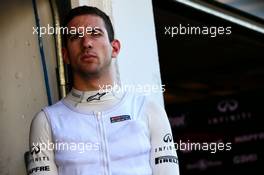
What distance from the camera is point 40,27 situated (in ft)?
10.2

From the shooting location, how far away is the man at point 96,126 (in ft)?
6.68

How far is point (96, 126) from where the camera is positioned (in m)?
2.09

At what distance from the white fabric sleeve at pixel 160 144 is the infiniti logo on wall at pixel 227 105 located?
13.7 ft

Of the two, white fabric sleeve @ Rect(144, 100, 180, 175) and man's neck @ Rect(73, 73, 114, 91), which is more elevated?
man's neck @ Rect(73, 73, 114, 91)

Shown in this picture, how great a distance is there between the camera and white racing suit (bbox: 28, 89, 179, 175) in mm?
2027

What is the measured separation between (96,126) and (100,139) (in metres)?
0.06

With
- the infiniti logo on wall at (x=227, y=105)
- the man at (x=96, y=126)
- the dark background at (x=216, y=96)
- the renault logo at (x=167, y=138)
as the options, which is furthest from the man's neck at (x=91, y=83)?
the infiniti logo on wall at (x=227, y=105)

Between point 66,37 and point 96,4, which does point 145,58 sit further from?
point 66,37

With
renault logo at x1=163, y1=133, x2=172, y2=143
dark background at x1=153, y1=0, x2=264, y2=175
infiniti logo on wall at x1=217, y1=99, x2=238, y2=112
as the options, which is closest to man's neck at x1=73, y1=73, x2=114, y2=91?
renault logo at x1=163, y1=133, x2=172, y2=143

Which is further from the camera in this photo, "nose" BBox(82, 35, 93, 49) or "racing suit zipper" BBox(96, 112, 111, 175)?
"nose" BBox(82, 35, 93, 49)

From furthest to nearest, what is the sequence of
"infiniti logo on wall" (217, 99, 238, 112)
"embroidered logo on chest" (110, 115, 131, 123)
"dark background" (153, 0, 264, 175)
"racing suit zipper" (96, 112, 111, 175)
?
"infiniti logo on wall" (217, 99, 238, 112) < "dark background" (153, 0, 264, 175) < "embroidered logo on chest" (110, 115, 131, 123) < "racing suit zipper" (96, 112, 111, 175)

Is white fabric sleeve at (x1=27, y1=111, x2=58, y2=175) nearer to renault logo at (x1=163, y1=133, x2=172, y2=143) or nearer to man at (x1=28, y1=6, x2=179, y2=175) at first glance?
man at (x1=28, y1=6, x2=179, y2=175)

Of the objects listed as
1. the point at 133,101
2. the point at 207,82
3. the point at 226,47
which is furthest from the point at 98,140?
the point at 207,82

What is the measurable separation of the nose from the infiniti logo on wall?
169 inches
